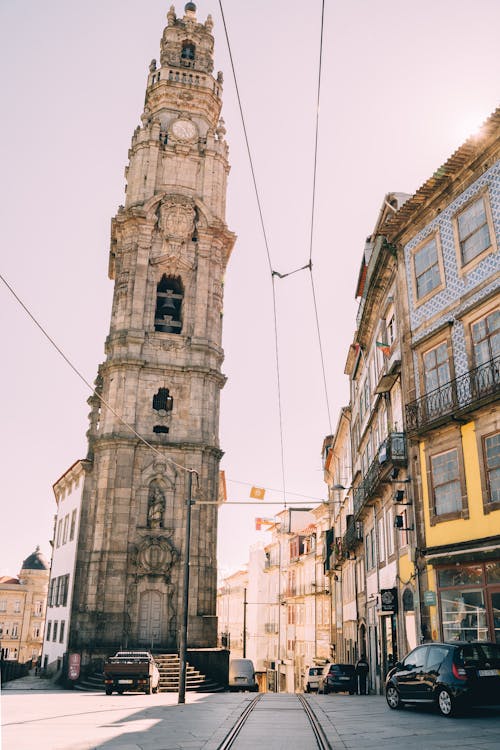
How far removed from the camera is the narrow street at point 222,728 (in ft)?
33.8

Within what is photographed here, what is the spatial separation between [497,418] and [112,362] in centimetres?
2752

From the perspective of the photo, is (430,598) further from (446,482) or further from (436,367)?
(436,367)

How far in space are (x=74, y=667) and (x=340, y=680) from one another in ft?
44.6

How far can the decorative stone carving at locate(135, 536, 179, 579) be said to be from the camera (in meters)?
36.4

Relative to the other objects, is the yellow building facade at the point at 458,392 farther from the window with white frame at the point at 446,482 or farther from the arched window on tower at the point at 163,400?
the arched window on tower at the point at 163,400

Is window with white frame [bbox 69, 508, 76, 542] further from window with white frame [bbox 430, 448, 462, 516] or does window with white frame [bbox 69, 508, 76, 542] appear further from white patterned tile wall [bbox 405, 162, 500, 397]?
window with white frame [bbox 430, 448, 462, 516]

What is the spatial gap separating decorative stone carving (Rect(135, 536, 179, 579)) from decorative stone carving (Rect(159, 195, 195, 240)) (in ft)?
63.9

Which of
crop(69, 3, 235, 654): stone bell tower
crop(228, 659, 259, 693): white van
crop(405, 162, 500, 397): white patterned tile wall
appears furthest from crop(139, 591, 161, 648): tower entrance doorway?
crop(405, 162, 500, 397): white patterned tile wall

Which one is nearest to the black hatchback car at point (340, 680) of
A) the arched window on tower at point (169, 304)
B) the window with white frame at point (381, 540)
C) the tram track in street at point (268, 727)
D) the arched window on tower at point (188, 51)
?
the window with white frame at point (381, 540)

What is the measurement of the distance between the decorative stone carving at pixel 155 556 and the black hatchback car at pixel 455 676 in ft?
79.1

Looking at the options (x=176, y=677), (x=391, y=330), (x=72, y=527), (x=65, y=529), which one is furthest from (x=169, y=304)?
(x=176, y=677)

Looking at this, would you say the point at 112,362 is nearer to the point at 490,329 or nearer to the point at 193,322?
the point at 193,322

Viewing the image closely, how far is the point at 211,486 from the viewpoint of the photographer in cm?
3878

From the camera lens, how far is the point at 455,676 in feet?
41.4
